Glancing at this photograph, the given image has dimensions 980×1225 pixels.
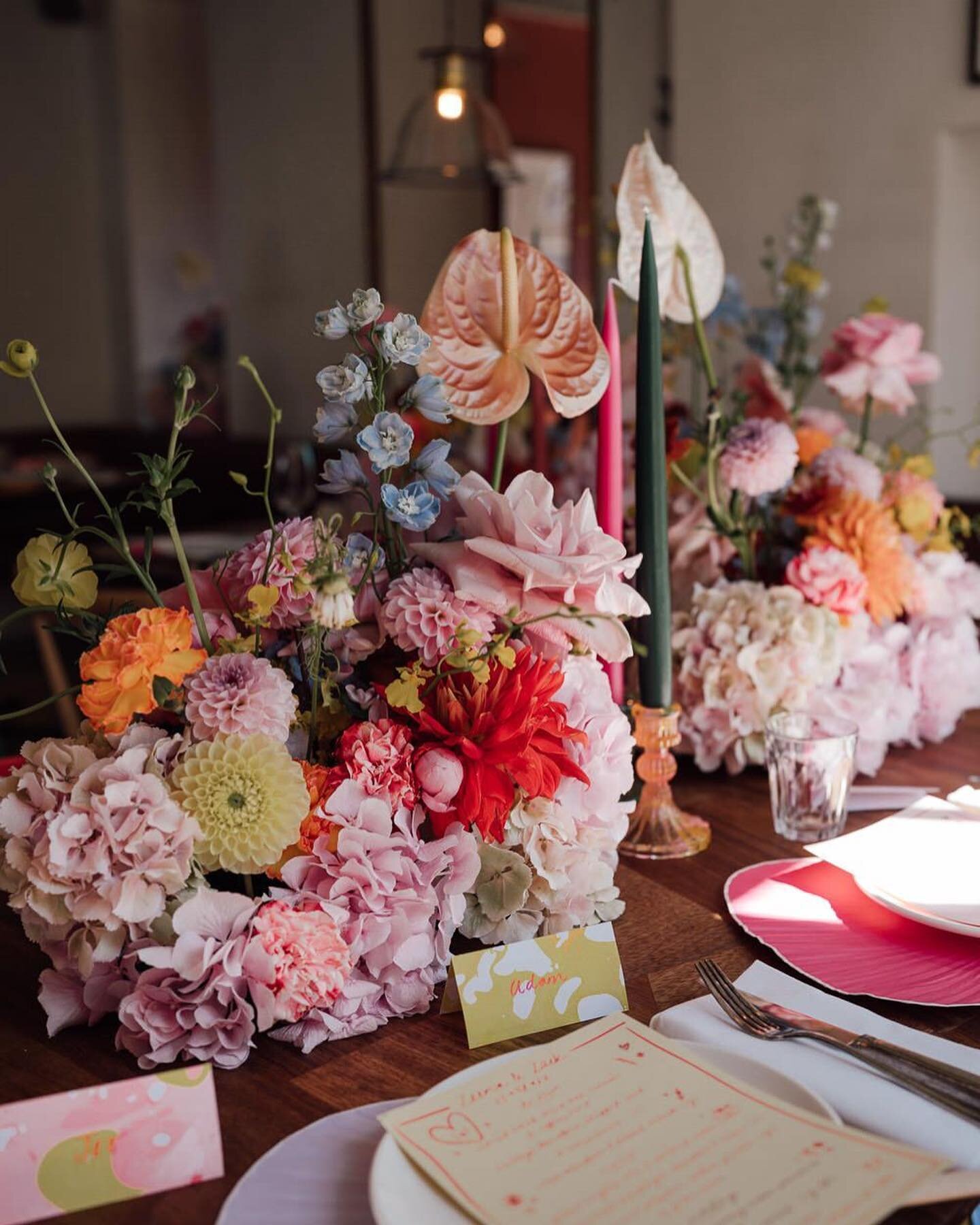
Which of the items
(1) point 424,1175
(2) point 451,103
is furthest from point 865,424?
(2) point 451,103

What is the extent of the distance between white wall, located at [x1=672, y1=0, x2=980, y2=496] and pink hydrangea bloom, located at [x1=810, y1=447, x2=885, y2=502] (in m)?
1.34

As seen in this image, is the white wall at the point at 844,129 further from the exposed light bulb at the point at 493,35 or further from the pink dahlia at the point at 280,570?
the exposed light bulb at the point at 493,35

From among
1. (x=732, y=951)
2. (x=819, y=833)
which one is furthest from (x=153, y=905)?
(x=819, y=833)

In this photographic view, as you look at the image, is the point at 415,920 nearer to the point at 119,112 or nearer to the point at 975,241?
the point at 975,241

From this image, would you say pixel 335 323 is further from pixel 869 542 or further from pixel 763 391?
pixel 763 391

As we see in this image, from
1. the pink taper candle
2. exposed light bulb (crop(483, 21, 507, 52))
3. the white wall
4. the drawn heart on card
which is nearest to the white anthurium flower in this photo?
the pink taper candle

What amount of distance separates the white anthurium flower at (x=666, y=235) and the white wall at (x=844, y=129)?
144 cm

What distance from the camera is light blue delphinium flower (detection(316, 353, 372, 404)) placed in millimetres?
792

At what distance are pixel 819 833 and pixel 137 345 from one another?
499 cm

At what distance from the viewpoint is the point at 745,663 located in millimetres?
1137

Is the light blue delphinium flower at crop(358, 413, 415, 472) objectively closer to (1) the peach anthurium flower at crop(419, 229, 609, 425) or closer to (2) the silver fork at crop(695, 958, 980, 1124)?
(1) the peach anthurium flower at crop(419, 229, 609, 425)

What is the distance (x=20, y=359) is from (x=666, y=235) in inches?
25.9

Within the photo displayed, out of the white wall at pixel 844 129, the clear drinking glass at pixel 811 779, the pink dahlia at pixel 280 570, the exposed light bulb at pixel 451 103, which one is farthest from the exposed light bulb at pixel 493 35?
the pink dahlia at pixel 280 570

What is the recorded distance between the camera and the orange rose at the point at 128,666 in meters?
0.71
